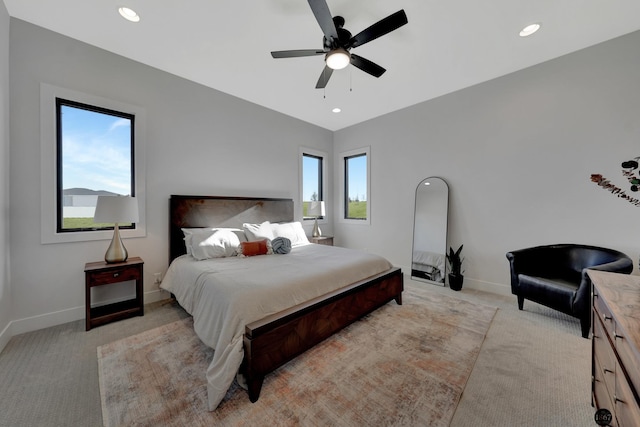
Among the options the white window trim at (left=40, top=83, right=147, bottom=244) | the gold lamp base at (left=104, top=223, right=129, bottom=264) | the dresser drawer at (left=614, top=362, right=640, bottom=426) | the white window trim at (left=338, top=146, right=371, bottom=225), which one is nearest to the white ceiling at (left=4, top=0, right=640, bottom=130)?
the white window trim at (left=40, top=83, right=147, bottom=244)

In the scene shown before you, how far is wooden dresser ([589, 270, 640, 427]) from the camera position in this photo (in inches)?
32.4

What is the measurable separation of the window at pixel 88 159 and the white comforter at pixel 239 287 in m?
1.16

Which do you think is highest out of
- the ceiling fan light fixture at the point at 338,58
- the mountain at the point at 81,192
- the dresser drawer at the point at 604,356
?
the ceiling fan light fixture at the point at 338,58

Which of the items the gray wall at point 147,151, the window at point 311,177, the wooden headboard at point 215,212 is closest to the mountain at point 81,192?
the gray wall at point 147,151

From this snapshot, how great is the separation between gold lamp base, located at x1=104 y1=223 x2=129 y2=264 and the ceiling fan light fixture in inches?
110

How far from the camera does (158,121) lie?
10.4ft

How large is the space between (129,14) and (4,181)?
195 cm

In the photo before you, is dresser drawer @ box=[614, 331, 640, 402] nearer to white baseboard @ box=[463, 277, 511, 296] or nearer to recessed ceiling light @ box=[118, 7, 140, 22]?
white baseboard @ box=[463, 277, 511, 296]

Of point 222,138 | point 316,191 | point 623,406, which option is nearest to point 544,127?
point 623,406

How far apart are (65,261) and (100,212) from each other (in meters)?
0.76

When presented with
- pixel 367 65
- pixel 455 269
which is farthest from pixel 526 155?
pixel 367 65

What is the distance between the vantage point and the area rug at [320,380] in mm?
1472

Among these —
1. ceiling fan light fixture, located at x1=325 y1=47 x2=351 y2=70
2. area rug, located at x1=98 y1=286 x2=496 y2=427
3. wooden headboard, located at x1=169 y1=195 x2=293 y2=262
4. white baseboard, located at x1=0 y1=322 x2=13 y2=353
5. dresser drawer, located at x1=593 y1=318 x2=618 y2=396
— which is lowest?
area rug, located at x1=98 y1=286 x2=496 y2=427

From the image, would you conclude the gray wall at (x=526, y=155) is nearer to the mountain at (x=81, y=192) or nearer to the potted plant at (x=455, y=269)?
the potted plant at (x=455, y=269)
